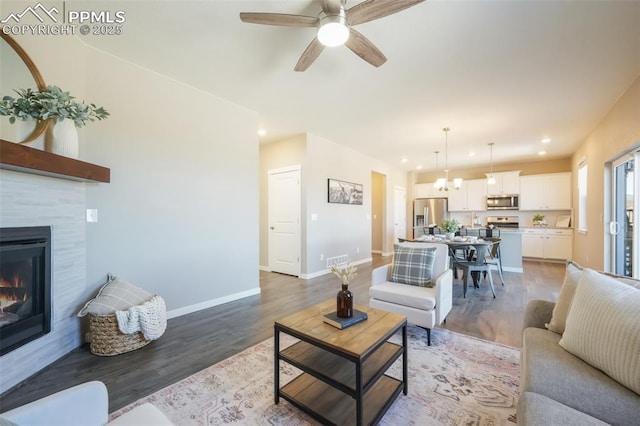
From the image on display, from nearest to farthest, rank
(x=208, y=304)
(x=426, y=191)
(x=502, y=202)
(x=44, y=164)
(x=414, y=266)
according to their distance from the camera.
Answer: (x=44, y=164) → (x=414, y=266) → (x=208, y=304) → (x=502, y=202) → (x=426, y=191)

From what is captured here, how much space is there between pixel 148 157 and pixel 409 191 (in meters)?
7.98

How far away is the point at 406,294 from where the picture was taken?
2.56 metres

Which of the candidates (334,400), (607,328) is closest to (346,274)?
(334,400)

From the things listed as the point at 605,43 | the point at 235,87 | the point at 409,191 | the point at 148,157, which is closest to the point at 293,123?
the point at 235,87

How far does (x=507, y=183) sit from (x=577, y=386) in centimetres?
771

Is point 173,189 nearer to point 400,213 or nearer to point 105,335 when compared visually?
point 105,335

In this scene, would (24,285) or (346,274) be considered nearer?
(346,274)

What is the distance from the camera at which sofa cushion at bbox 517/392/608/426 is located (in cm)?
96

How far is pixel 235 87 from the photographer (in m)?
3.21

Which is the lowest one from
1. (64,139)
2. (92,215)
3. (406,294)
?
(406,294)

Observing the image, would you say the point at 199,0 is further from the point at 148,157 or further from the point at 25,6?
the point at 148,157

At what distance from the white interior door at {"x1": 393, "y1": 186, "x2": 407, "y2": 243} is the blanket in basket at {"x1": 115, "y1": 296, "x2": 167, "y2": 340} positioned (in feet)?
22.6
